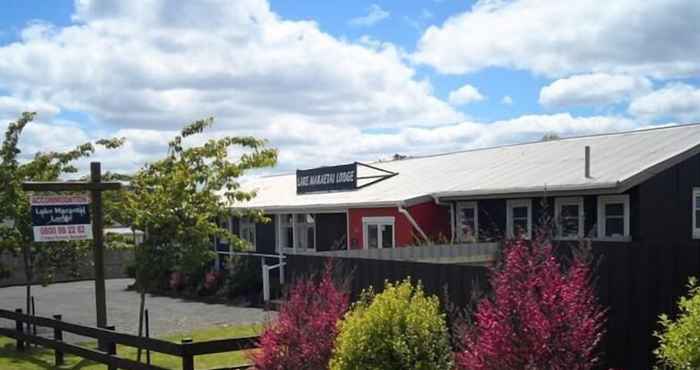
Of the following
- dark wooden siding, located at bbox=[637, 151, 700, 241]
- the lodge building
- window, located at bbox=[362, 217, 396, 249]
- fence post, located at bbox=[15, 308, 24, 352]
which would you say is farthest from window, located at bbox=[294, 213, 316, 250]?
fence post, located at bbox=[15, 308, 24, 352]

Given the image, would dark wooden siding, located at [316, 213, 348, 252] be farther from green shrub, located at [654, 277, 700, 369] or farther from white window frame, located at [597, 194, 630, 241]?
green shrub, located at [654, 277, 700, 369]

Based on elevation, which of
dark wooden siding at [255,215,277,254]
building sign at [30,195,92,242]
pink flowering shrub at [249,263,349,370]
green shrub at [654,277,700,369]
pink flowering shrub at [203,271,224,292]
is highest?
building sign at [30,195,92,242]

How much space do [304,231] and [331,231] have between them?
2.00 metres

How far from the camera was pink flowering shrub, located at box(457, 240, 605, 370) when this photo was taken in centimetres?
479

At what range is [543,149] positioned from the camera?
21.0 metres

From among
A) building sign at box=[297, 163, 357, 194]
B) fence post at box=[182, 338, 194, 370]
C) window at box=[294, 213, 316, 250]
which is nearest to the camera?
fence post at box=[182, 338, 194, 370]

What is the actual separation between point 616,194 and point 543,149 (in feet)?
16.8

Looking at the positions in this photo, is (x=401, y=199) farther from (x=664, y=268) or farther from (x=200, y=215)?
(x=664, y=268)

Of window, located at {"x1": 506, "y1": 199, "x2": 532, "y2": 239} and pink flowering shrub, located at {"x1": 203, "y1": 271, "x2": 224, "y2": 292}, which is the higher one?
window, located at {"x1": 506, "y1": 199, "x2": 532, "y2": 239}

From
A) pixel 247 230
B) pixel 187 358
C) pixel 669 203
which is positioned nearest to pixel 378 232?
pixel 669 203

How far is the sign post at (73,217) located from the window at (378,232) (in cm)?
963

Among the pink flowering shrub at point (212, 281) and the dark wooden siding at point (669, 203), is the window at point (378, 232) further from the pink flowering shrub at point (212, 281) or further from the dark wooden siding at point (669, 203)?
the dark wooden siding at point (669, 203)

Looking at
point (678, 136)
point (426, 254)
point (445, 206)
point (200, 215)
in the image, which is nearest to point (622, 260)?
point (426, 254)

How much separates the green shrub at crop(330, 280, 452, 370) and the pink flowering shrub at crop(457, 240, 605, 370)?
0.97 metres
